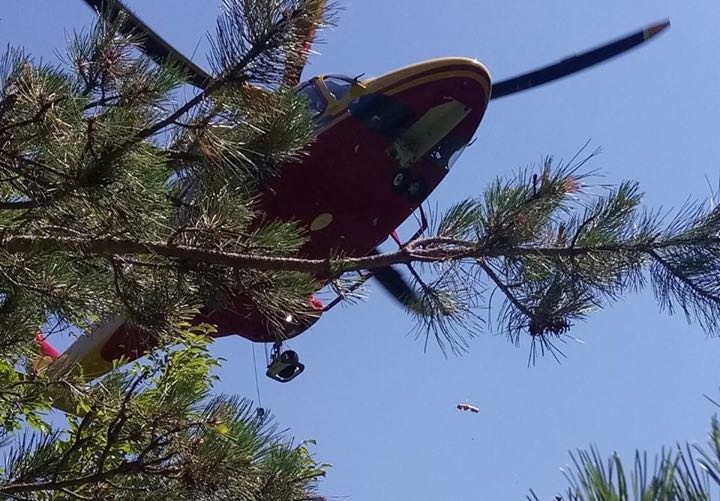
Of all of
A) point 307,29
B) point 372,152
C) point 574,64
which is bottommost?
point 307,29

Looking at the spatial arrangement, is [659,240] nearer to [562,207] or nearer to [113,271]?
[562,207]

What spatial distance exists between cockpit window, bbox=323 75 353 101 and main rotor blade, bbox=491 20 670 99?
130 centimetres

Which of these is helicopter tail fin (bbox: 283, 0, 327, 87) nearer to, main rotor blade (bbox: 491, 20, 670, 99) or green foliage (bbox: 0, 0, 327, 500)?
green foliage (bbox: 0, 0, 327, 500)

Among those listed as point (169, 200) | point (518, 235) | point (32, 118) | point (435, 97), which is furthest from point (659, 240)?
point (435, 97)

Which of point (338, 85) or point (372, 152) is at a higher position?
point (338, 85)

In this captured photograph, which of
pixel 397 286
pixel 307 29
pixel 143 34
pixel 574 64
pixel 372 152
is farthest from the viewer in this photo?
pixel 574 64

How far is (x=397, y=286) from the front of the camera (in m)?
6.41

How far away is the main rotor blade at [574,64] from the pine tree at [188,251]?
323 centimetres

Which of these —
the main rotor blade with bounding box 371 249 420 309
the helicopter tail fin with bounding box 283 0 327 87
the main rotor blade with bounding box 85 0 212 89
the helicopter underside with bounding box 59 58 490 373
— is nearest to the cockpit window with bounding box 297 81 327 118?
the helicopter underside with bounding box 59 58 490 373

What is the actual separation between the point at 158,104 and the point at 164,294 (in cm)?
79

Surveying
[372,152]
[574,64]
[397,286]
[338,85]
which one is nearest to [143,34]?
[397,286]

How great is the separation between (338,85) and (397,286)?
1.56 meters

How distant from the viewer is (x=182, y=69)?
345 centimetres

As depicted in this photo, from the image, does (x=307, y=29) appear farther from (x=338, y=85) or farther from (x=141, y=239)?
(x=338, y=85)
